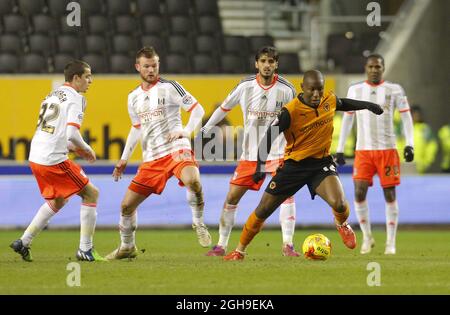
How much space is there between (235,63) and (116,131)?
2.81 m

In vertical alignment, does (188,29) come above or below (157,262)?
above

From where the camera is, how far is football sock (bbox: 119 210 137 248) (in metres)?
11.6

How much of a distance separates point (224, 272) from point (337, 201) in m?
1.38

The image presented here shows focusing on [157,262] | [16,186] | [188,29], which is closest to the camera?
[157,262]

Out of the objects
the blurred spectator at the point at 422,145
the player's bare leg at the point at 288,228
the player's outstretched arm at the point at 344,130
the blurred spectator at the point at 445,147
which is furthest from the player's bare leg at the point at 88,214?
the blurred spectator at the point at 445,147

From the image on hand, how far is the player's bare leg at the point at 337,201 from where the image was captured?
428 inches

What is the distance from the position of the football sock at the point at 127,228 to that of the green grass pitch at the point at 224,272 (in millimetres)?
236

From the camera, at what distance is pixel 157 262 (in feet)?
37.1

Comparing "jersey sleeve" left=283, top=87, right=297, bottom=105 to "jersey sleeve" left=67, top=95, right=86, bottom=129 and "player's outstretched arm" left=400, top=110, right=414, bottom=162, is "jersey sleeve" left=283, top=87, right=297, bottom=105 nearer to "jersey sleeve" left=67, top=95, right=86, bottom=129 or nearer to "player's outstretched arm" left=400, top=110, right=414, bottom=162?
"player's outstretched arm" left=400, top=110, right=414, bottom=162

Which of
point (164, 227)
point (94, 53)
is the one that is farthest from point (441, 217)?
point (94, 53)

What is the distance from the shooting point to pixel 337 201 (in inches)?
427

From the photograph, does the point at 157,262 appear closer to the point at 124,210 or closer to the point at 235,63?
the point at 124,210

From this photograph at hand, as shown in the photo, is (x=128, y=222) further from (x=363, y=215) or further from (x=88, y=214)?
(x=363, y=215)

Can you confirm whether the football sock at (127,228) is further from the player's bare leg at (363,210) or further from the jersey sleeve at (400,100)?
the jersey sleeve at (400,100)
